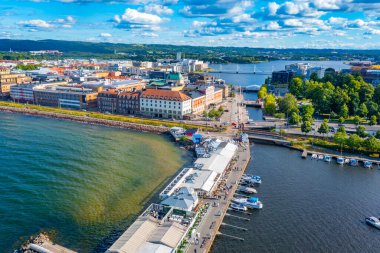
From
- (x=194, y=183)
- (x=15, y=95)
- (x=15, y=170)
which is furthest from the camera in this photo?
(x=15, y=95)

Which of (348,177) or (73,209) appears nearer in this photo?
(73,209)

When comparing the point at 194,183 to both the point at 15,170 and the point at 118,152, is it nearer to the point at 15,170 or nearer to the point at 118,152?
the point at 118,152

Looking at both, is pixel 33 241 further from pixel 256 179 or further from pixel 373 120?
pixel 373 120

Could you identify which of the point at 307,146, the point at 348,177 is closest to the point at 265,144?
the point at 307,146

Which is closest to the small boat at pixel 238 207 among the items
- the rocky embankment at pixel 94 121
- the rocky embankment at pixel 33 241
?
the rocky embankment at pixel 33 241

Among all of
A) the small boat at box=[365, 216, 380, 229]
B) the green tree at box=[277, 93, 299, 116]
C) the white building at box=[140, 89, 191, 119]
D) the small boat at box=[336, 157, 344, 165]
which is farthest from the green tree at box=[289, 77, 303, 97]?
the small boat at box=[365, 216, 380, 229]

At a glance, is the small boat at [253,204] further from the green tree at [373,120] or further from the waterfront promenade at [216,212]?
the green tree at [373,120]
